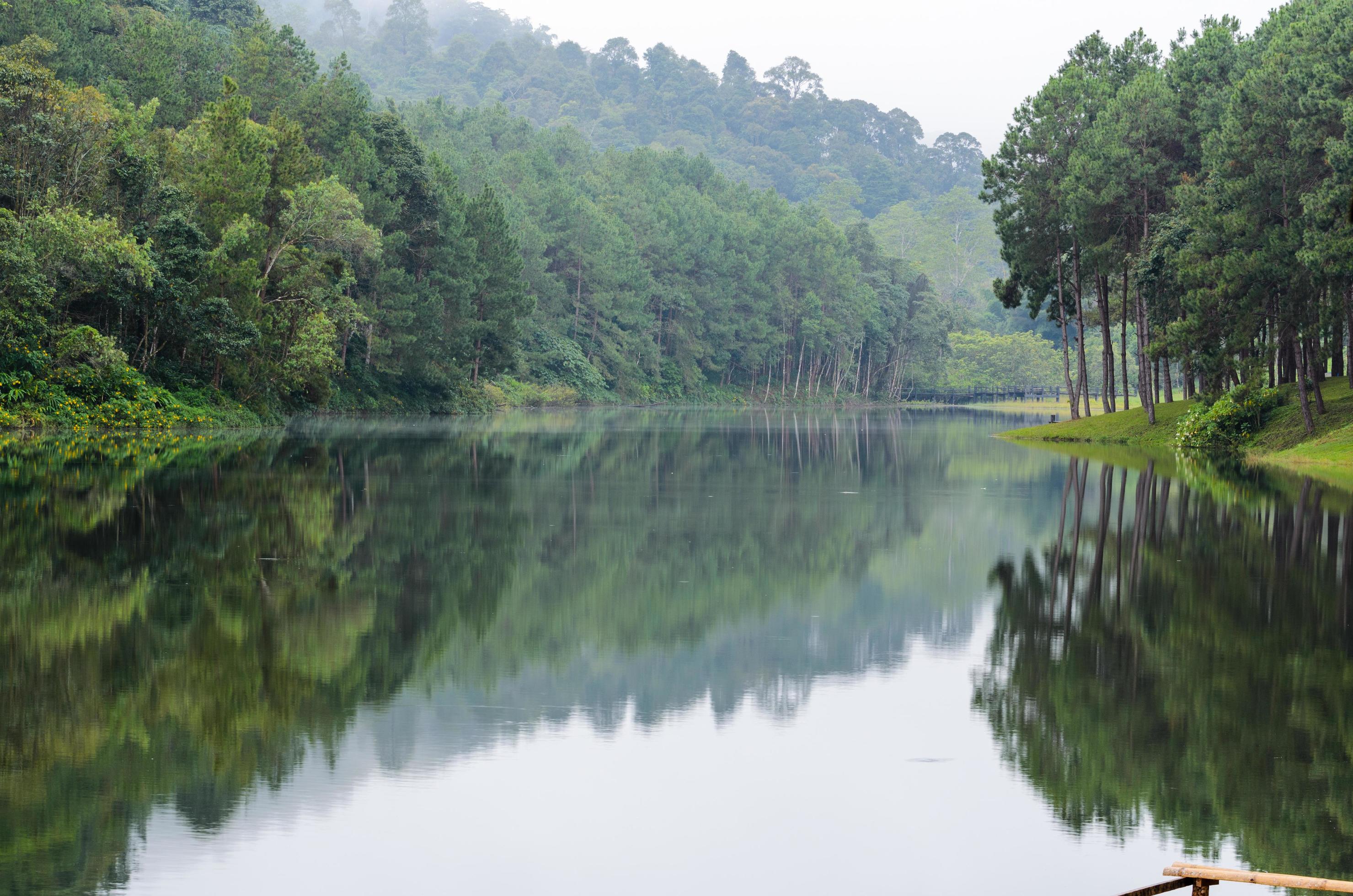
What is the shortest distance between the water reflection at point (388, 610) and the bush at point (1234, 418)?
57.6ft

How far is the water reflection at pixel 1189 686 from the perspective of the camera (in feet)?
24.3

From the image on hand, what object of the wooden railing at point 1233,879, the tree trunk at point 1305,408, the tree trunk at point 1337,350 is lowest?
the wooden railing at point 1233,879

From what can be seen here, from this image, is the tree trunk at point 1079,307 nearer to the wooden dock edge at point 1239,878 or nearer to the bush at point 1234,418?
the bush at point 1234,418

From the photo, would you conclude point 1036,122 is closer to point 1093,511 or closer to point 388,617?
point 1093,511

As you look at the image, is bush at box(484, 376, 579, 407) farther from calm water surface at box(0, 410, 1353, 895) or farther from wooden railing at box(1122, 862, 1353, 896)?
wooden railing at box(1122, 862, 1353, 896)

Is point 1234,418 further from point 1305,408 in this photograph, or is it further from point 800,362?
point 800,362

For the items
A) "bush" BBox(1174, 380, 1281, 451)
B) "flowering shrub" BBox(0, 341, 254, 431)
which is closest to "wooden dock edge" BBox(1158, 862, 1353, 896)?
"flowering shrub" BBox(0, 341, 254, 431)

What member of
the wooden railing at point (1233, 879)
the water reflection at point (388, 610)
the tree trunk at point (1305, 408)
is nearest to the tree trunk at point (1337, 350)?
the tree trunk at point (1305, 408)

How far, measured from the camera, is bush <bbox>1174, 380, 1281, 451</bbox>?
139 ft

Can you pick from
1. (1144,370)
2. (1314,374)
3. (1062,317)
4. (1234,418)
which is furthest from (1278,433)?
(1062,317)

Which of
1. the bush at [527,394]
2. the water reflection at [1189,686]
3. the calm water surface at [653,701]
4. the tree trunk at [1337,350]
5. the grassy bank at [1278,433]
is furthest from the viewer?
the bush at [527,394]

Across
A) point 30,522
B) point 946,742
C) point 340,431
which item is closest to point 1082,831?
point 946,742

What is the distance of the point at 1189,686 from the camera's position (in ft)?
33.8

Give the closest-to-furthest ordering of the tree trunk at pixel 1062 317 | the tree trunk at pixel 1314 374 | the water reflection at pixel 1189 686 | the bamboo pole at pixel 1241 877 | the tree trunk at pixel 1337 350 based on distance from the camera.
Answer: the bamboo pole at pixel 1241 877
the water reflection at pixel 1189 686
the tree trunk at pixel 1314 374
the tree trunk at pixel 1337 350
the tree trunk at pixel 1062 317
